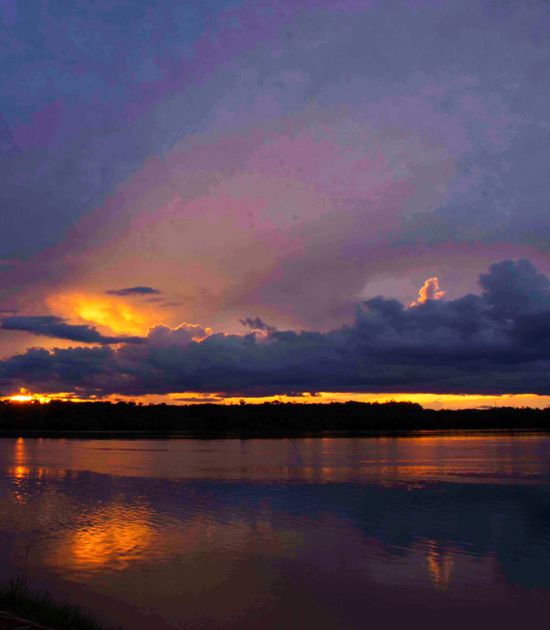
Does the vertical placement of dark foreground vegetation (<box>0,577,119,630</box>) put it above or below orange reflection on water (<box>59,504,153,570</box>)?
above

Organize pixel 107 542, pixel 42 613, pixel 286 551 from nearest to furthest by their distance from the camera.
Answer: pixel 42 613
pixel 286 551
pixel 107 542

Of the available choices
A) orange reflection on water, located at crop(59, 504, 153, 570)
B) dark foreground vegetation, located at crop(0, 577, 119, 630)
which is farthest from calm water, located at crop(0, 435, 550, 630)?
dark foreground vegetation, located at crop(0, 577, 119, 630)

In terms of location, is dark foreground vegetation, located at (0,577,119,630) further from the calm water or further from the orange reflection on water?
the orange reflection on water

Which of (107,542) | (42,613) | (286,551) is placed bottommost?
(286,551)

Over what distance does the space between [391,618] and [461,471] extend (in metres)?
45.9

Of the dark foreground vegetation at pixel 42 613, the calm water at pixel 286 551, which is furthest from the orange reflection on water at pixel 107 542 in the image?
the dark foreground vegetation at pixel 42 613

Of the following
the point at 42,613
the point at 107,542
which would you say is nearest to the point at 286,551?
the point at 107,542

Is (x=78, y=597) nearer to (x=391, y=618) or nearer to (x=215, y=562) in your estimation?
(x=215, y=562)

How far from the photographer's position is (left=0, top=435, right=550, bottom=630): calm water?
17953 mm

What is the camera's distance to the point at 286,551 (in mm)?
24953

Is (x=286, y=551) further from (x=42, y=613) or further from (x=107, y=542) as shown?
(x=42, y=613)

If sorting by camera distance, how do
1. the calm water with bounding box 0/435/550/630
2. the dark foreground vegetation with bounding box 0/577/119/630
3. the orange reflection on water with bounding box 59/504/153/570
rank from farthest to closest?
the orange reflection on water with bounding box 59/504/153/570 < the calm water with bounding box 0/435/550/630 < the dark foreground vegetation with bounding box 0/577/119/630

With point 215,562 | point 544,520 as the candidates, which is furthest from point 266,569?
point 544,520

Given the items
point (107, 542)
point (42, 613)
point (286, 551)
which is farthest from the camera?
point (107, 542)
